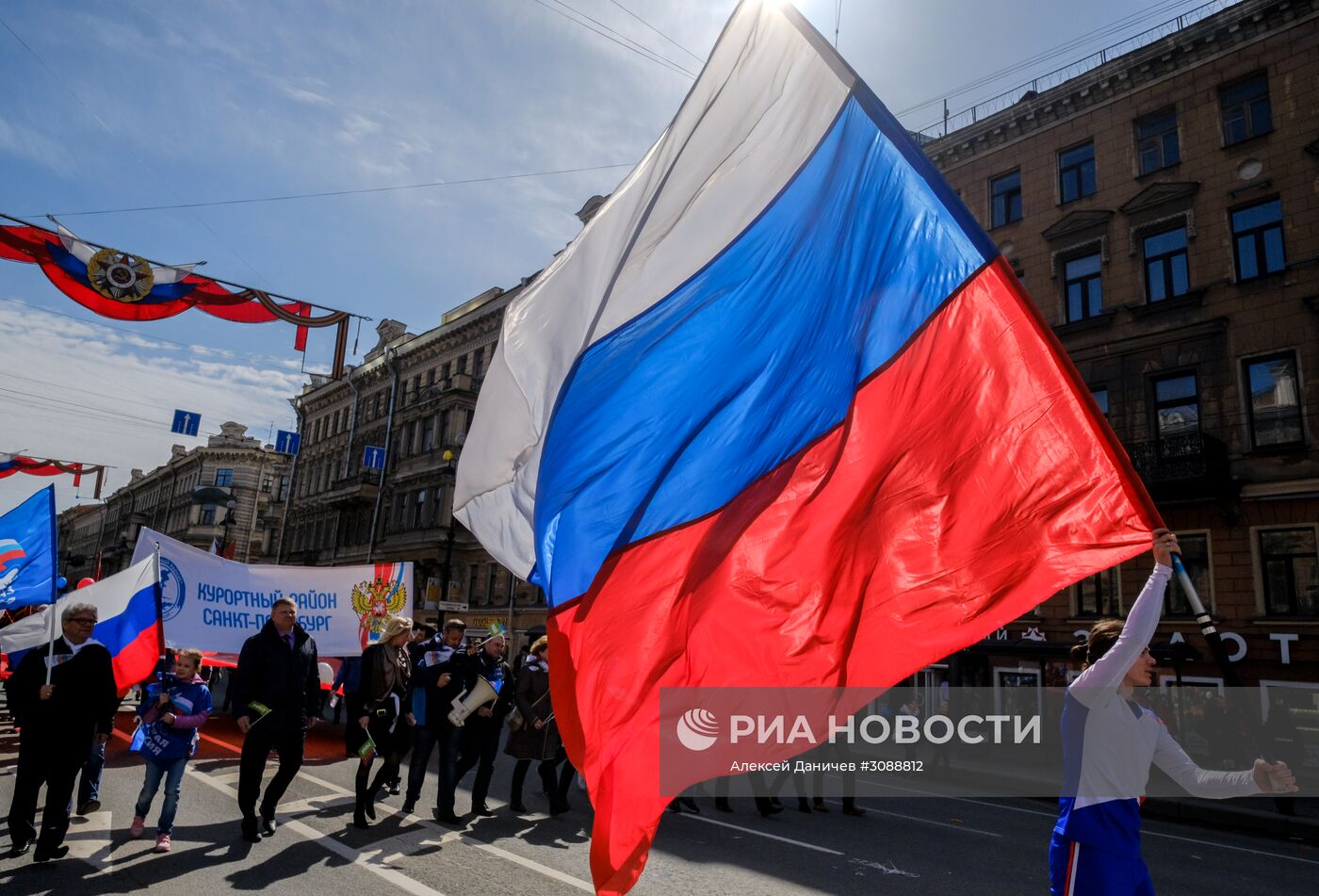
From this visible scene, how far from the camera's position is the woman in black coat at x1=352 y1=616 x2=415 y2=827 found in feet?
27.7

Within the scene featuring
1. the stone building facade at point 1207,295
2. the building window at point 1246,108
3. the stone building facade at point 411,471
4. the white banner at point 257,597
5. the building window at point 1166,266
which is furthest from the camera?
the stone building facade at point 411,471

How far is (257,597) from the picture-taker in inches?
560

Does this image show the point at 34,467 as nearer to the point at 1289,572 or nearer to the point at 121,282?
the point at 121,282

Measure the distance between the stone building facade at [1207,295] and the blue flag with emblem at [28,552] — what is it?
2173cm

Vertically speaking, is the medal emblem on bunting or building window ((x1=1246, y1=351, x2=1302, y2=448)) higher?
building window ((x1=1246, y1=351, x2=1302, y2=448))

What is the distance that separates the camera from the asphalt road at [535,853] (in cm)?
625

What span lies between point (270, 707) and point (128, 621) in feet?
8.96

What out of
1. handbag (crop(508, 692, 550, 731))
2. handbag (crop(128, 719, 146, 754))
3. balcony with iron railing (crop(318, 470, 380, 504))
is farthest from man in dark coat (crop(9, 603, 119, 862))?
balcony with iron railing (crop(318, 470, 380, 504))

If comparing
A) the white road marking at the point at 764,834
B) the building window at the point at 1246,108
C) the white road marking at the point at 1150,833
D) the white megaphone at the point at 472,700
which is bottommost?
the white road marking at the point at 1150,833

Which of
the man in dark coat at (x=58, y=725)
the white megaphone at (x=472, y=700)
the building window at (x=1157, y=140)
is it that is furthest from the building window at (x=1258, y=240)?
the man in dark coat at (x=58, y=725)

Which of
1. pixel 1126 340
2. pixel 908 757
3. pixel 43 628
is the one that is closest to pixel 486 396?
pixel 43 628

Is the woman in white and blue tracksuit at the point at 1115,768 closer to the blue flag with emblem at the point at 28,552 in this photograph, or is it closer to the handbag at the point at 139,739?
the handbag at the point at 139,739

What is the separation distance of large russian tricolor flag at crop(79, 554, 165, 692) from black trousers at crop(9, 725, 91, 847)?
→ 7.30 feet

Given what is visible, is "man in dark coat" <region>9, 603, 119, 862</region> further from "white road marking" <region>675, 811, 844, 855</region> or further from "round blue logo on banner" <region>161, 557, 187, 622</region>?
"round blue logo on banner" <region>161, 557, 187, 622</region>
